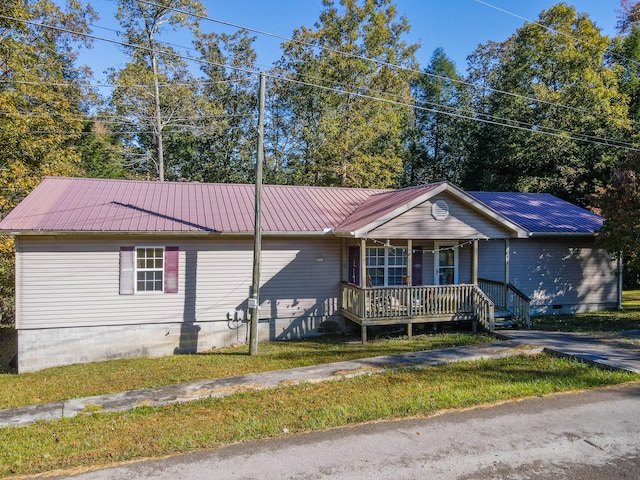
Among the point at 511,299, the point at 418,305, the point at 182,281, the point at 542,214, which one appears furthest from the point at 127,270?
the point at 542,214

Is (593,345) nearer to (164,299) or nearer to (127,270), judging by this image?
(164,299)

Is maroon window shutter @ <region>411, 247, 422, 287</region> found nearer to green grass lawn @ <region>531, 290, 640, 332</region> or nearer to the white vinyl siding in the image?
the white vinyl siding

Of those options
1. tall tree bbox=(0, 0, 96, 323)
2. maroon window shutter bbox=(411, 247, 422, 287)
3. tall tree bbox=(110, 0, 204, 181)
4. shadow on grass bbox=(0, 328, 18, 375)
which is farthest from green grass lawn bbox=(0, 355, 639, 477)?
tall tree bbox=(110, 0, 204, 181)

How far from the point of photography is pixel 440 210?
12.8 m

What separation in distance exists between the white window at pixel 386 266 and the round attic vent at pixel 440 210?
1778mm

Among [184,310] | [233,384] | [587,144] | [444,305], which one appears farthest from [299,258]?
[587,144]

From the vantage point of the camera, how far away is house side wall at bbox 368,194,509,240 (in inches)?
488

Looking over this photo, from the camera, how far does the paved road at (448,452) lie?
4.84 metres

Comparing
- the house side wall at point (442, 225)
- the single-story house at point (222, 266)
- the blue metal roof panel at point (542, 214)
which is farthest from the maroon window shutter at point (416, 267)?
the blue metal roof panel at point (542, 214)

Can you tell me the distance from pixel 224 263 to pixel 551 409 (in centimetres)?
907

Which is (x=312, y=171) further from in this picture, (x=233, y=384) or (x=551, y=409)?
(x=551, y=409)

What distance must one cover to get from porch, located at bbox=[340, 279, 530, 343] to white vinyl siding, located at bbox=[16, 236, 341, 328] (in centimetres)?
128

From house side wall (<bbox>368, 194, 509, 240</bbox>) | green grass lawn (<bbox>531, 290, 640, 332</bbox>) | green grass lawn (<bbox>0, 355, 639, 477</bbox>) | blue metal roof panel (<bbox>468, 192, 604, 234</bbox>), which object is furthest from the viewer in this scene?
blue metal roof panel (<bbox>468, 192, 604, 234</bbox>)

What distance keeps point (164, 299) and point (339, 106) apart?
20122mm
